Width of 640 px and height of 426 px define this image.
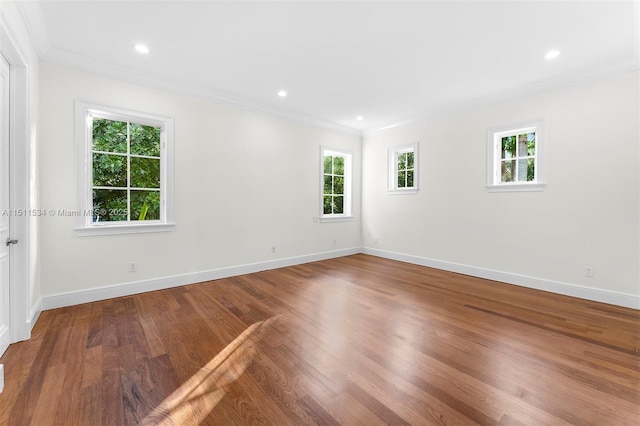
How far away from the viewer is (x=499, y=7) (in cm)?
225

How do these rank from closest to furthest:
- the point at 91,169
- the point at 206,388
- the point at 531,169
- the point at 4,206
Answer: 1. the point at 206,388
2. the point at 4,206
3. the point at 91,169
4. the point at 531,169

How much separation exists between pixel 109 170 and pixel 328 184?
12.3 ft

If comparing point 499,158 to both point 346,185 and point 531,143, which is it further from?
point 346,185

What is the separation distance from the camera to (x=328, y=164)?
586 centimetres

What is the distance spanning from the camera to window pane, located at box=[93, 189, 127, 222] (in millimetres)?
3287

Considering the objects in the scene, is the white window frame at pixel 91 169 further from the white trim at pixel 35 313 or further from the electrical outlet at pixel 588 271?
the electrical outlet at pixel 588 271

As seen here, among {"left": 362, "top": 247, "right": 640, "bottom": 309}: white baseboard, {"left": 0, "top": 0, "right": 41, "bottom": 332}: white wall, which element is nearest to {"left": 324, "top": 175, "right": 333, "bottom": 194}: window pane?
{"left": 362, "top": 247, "right": 640, "bottom": 309}: white baseboard

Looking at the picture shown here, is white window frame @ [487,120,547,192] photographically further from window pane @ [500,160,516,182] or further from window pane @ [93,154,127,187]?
window pane @ [93,154,127,187]

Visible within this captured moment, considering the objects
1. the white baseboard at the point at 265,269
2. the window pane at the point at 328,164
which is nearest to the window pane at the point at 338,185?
the window pane at the point at 328,164

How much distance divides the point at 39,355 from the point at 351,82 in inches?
163

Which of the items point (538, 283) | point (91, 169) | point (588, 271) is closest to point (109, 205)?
point (91, 169)

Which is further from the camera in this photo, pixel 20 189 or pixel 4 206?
pixel 20 189

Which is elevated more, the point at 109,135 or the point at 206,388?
the point at 109,135

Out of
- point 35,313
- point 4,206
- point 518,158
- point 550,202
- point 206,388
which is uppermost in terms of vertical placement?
point 518,158
